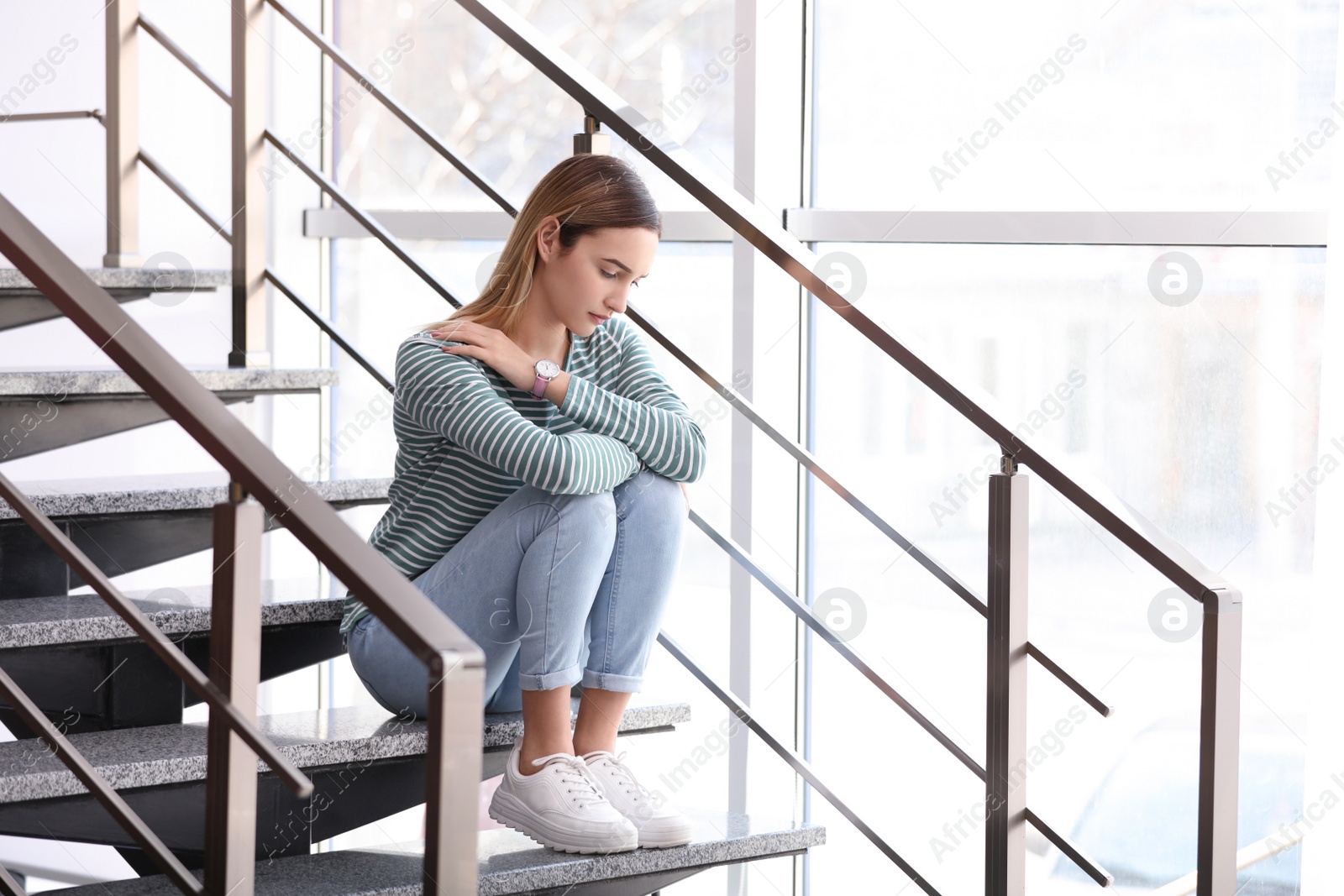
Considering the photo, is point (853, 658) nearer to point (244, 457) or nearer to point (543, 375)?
point (543, 375)

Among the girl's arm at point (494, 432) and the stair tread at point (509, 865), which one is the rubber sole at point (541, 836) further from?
the girl's arm at point (494, 432)

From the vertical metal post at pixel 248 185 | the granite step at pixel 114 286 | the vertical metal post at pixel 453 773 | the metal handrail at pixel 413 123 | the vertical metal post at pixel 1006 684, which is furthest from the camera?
the vertical metal post at pixel 248 185

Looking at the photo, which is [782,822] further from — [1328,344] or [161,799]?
[1328,344]

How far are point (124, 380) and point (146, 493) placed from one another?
0.22m

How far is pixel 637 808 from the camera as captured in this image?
60.3 inches

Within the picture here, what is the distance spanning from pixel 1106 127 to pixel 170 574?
2.36 meters

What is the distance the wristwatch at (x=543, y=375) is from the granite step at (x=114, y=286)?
826 millimetres

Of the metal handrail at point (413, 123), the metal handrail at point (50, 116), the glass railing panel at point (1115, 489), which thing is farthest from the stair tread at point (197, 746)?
the metal handrail at point (50, 116)

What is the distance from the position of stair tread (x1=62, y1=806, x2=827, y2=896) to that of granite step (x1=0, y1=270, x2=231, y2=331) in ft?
3.08

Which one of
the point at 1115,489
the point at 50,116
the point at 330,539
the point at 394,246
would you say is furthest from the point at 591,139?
the point at 50,116

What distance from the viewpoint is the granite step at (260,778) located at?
54.4 inches

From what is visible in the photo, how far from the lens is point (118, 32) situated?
2.26 m

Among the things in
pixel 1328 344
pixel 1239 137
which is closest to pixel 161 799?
pixel 1328 344

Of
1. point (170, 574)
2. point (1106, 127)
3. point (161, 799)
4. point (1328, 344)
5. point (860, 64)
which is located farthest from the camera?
point (170, 574)
